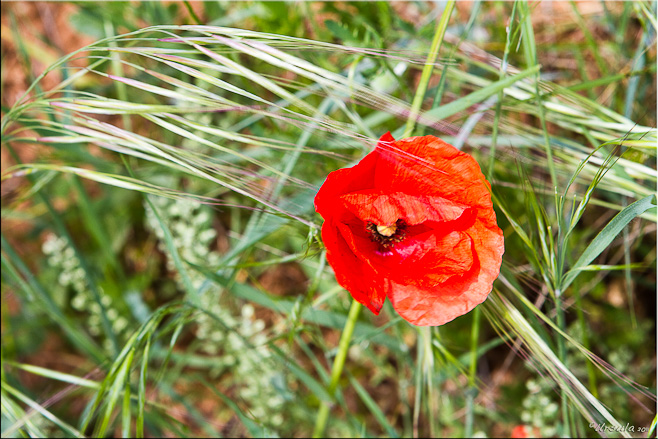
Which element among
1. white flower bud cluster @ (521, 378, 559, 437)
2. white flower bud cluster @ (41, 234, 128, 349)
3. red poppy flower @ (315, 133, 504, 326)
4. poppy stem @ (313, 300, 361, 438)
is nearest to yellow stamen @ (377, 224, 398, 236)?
red poppy flower @ (315, 133, 504, 326)

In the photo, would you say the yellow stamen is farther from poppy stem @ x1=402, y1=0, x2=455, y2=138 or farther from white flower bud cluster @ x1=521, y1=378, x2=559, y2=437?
white flower bud cluster @ x1=521, y1=378, x2=559, y2=437

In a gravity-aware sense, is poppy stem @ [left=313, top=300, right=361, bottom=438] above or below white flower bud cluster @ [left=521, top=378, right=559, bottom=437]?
above

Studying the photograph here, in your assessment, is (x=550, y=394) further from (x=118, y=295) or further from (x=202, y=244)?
(x=118, y=295)

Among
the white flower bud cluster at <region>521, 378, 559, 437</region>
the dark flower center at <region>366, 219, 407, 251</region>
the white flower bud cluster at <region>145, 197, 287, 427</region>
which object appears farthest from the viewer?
the white flower bud cluster at <region>145, 197, 287, 427</region>

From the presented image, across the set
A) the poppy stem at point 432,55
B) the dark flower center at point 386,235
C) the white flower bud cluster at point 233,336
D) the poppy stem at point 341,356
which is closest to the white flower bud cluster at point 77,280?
the white flower bud cluster at point 233,336

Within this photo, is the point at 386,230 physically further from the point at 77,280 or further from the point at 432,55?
the point at 77,280

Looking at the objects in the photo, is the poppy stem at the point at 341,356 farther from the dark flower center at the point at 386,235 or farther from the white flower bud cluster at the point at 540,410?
the white flower bud cluster at the point at 540,410

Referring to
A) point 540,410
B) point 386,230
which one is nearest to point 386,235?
point 386,230

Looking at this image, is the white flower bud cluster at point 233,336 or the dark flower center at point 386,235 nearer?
the dark flower center at point 386,235
